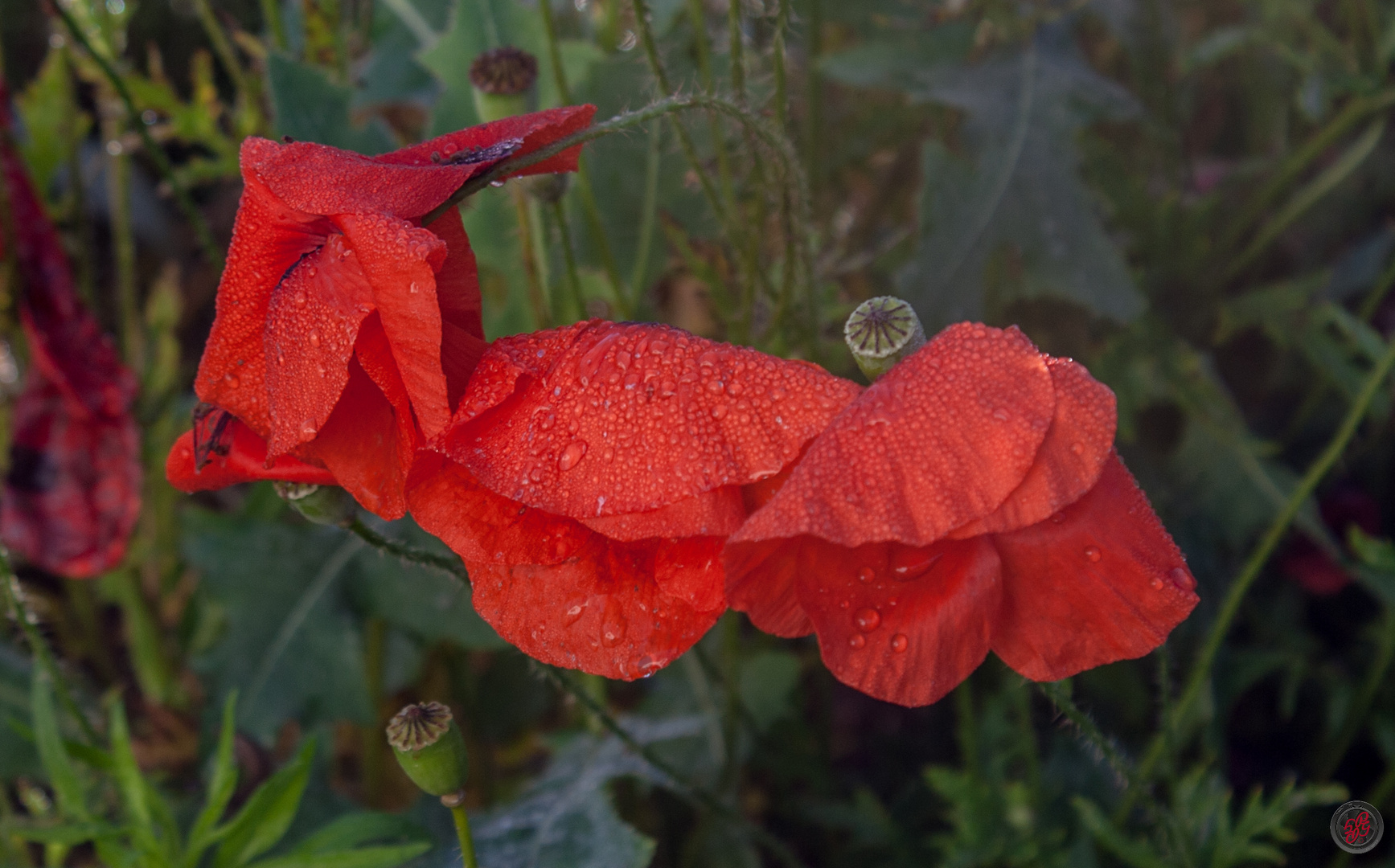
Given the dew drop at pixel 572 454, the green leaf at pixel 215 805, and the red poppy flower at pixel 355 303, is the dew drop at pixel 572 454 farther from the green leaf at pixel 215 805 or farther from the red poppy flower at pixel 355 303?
the green leaf at pixel 215 805

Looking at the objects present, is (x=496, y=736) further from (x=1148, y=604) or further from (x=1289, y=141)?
(x=1289, y=141)

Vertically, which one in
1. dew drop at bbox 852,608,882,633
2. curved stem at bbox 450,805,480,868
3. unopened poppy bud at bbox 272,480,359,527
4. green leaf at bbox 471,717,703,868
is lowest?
green leaf at bbox 471,717,703,868

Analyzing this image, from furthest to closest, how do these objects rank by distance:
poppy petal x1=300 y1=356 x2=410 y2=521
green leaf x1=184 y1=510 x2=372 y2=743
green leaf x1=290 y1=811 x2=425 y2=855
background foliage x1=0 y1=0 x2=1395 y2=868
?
green leaf x1=184 y1=510 x2=372 y2=743 → background foliage x1=0 y1=0 x2=1395 y2=868 → green leaf x1=290 y1=811 x2=425 y2=855 → poppy petal x1=300 y1=356 x2=410 y2=521

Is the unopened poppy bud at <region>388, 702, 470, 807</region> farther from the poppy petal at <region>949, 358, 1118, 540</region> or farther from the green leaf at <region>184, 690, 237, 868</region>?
the poppy petal at <region>949, 358, 1118, 540</region>

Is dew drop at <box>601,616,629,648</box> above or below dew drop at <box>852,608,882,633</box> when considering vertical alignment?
above

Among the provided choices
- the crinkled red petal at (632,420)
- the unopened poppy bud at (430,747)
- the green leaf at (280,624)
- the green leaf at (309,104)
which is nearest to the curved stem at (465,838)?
the unopened poppy bud at (430,747)

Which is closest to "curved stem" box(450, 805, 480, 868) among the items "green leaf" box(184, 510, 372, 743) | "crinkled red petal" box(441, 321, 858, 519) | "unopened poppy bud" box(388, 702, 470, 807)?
"unopened poppy bud" box(388, 702, 470, 807)
